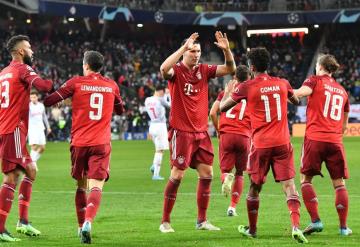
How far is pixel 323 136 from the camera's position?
10.9 metres

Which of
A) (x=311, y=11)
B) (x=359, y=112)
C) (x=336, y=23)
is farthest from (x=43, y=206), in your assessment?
(x=336, y=23)

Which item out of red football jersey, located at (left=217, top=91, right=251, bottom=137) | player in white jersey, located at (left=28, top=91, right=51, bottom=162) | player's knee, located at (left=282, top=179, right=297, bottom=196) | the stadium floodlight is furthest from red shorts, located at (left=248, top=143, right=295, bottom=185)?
the stadium floodlight

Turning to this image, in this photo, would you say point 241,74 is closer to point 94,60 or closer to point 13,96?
point 94,60

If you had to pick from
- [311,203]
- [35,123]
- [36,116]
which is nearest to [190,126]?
[311,203]

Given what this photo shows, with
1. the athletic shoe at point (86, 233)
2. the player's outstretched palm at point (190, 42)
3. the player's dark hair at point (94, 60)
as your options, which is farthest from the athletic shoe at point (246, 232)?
the player's dark hair at point (94, 60)

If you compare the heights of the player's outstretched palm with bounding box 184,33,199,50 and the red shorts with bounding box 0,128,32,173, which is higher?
Result: the player's outstretched palm with bounding box 184,33,199,50

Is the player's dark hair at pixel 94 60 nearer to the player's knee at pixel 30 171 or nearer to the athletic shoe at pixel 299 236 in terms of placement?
the player's knee at pixel 30 171

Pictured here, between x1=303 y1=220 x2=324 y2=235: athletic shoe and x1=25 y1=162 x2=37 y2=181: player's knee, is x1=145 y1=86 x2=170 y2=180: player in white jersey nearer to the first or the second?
x1=25 y1=162 x2=37 y2=181: player's knee

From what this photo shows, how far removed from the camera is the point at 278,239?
10391 mm

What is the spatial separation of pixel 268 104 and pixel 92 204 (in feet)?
8.19

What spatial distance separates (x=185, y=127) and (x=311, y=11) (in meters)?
45.2

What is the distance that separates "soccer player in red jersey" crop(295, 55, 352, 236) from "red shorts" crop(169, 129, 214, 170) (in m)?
1.43

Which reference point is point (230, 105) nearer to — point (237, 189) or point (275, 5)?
point (237, 189)

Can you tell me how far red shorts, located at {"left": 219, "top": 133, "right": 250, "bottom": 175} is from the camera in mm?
13766
